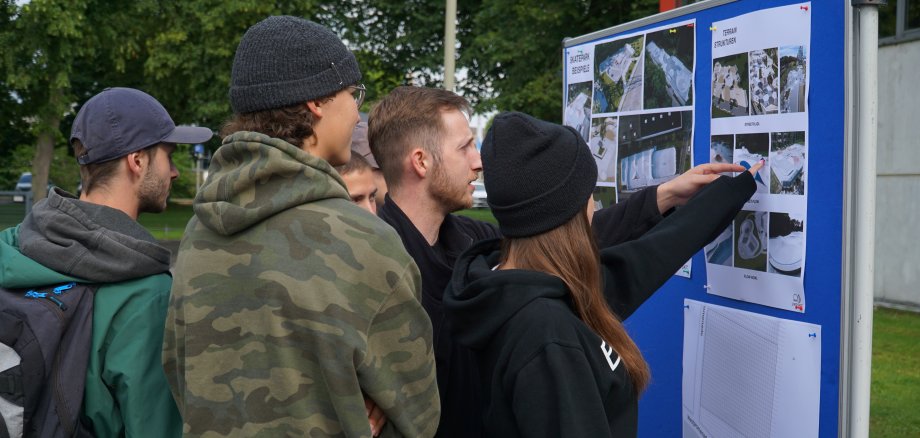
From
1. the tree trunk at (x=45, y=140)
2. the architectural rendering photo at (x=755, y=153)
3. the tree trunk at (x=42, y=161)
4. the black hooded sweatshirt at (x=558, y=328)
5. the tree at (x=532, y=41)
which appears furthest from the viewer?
the tree trunk at (x=42, y=161)

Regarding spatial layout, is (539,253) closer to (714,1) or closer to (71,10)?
(714,1)

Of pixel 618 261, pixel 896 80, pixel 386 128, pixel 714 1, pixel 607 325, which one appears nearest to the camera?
pixel 607 325

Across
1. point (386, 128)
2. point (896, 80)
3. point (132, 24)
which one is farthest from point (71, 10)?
point (386, 128)

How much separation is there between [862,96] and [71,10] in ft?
64.9

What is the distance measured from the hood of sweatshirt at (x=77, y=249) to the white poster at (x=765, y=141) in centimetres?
152

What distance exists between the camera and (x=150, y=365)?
2248mm

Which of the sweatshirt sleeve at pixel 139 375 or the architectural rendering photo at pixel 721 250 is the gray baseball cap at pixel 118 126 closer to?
the sweatshirt sleeve at pixel 139 375

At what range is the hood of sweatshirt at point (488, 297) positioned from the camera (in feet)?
6.79

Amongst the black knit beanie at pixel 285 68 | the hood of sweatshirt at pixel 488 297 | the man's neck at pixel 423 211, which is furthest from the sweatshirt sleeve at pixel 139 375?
the man's neck at pixel 423 211

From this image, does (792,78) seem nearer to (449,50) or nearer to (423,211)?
(423,211)

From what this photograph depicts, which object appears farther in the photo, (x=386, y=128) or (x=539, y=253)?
(x=386, y=128)

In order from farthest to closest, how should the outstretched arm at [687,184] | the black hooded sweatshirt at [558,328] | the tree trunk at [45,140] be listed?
the tree trunk at [45,140] → the outstretched arm at [687,184] → the black hooded sweatshirt at [558,328]

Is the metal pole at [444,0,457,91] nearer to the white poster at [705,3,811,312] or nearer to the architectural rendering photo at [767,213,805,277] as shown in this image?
the white poster at [705,3,811,312]

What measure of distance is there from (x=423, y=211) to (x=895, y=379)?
6.06 meters
